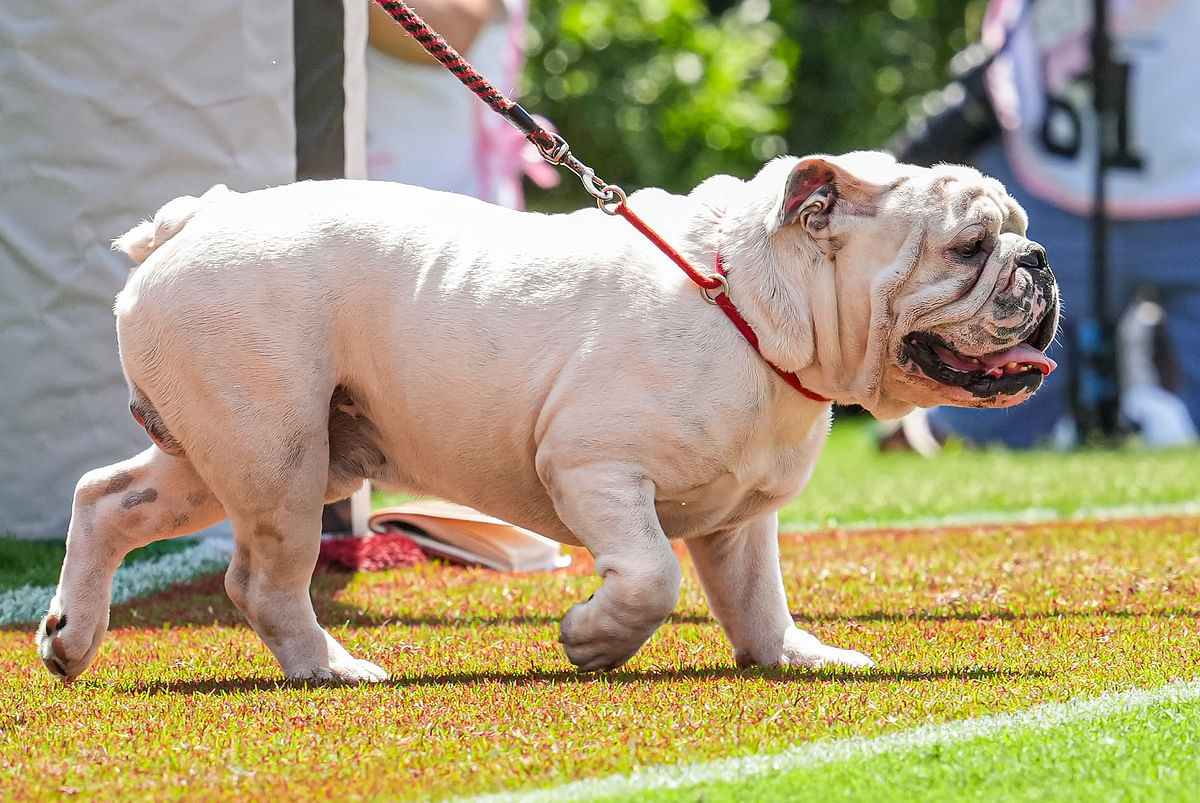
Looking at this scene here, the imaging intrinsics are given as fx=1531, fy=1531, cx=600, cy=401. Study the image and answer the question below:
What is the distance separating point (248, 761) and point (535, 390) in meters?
1.25

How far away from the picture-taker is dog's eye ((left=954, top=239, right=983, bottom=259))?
4008 mm

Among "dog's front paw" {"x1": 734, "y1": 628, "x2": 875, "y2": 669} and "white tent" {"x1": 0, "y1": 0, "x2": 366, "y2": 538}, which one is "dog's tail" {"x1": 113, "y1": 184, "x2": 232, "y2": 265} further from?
"white tent" {"x1": 0, "y1": 0, "x2": 366, "y2": 538}

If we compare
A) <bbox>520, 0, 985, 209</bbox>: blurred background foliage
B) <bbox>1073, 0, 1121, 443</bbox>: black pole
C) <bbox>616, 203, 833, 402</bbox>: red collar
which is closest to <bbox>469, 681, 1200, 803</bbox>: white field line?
<bbox>616, 203, 833, 402</bbox>: red collar

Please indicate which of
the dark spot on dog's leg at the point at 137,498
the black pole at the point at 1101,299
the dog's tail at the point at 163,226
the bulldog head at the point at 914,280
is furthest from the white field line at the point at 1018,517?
the black pole at the point at 1101,299

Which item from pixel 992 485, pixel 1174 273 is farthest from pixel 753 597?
pixel 1174 273

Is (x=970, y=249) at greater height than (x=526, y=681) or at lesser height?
greater

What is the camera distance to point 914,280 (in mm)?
3988

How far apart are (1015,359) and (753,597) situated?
103cm

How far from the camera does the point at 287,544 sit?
4.20m

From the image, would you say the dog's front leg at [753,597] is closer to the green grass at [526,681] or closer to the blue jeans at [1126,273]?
the green grass at [526,681]

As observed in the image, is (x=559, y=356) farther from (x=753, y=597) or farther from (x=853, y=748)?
(x=853, y=748)

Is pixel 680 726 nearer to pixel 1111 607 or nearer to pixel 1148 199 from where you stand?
pixel 1111 607

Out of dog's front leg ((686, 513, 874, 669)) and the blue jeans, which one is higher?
dog's front leg ((686, 513, 874, 669))

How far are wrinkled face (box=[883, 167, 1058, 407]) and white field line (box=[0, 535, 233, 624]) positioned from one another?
344 cm
